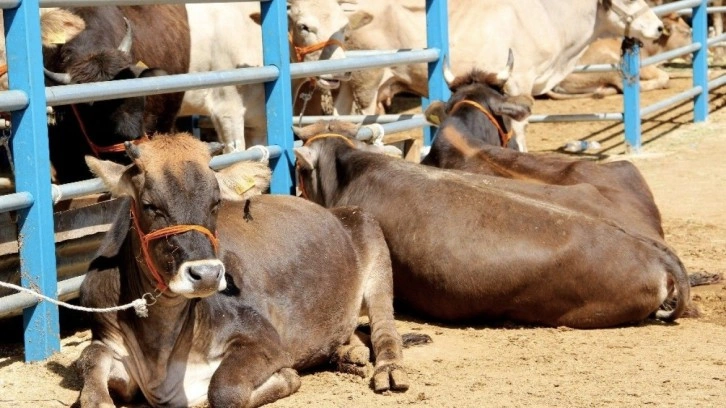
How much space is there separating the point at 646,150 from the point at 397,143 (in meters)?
4.56

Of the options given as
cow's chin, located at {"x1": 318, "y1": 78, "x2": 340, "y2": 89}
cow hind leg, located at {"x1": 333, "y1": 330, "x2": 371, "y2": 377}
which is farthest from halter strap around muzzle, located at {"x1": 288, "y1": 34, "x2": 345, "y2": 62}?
cow hind leg, located at {"x1": 333, "y1": 330, "x2": 371, "y2": 377}

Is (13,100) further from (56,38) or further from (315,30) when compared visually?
(315,30)

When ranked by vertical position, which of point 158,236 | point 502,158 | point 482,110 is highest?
point 158,236

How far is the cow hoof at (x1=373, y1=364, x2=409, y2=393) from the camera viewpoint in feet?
16.8

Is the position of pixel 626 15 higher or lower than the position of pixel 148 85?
lower

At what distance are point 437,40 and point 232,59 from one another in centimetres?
153

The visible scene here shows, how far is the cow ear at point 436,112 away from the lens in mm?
8645

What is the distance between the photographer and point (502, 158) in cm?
801

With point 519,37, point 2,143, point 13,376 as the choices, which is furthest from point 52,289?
point 519,37

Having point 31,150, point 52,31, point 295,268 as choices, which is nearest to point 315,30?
point 52,31

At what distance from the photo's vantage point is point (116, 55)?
287 inches

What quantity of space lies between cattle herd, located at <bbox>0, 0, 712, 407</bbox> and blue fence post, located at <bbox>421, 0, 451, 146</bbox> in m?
0.22

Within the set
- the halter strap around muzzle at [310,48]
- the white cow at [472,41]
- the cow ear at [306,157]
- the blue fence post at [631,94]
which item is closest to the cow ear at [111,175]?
the cow ear at [306,157]

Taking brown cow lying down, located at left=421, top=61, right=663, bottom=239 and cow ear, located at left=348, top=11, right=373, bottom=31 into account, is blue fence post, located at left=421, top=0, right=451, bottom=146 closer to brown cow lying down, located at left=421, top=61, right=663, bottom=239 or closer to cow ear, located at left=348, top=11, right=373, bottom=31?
brown cow lying down, located at left=421, top=61, right=663, bottom=239
